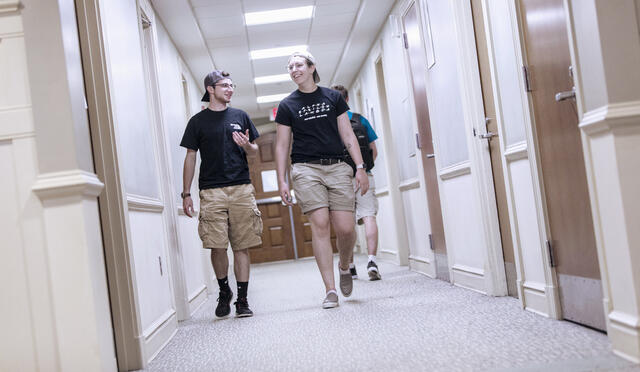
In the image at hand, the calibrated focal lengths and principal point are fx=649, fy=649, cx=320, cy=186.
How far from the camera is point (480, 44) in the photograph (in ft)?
12.5

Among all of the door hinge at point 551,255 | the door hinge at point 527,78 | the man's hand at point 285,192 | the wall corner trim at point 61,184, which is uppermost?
the door hinge at point 527,78

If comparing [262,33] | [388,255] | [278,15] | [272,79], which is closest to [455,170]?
[278,15]

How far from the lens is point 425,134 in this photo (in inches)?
201

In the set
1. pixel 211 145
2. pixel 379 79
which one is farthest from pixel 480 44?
pixel 379 79

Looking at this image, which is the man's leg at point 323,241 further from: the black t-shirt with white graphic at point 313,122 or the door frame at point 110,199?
the door frame at point 110,199

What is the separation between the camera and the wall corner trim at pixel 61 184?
2191 millimetres

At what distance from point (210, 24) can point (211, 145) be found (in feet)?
7.77

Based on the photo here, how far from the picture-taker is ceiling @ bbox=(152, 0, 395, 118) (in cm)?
566

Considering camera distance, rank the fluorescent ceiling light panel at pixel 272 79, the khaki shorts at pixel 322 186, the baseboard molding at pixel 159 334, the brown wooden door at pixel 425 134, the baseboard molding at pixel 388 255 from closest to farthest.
Result: the baseboard molding at pixel 159 334 < the khaki shorts at pixel 322 186 < the brown wooden door at pixel 425 134 < the baseboard molding at pixel 388 255 < the fluorescent ceiling light panel at pixel 272 79

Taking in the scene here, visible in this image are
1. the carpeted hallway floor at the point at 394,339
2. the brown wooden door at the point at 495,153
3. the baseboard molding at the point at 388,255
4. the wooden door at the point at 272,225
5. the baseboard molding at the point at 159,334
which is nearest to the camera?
the carpeted hallway floor at the point at 394,339

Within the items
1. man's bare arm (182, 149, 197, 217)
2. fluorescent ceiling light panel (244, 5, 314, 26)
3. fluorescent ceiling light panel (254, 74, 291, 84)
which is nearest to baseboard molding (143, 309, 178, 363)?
man's bare arm (182, 149, 197, 217)

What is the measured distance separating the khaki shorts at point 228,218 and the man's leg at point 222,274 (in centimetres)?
9

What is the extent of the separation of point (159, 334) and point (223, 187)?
1.06 meters

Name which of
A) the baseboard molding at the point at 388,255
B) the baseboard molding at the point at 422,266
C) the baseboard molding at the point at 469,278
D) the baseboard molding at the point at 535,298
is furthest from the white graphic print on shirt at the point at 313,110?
the baseboard molding at the point at 388,255
